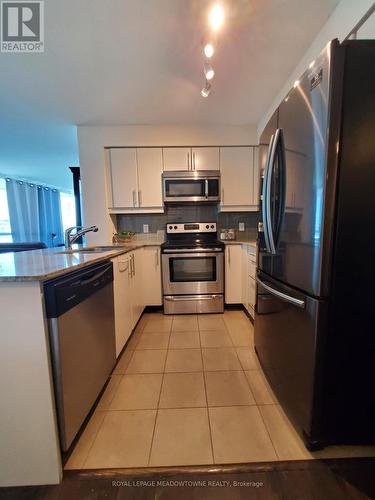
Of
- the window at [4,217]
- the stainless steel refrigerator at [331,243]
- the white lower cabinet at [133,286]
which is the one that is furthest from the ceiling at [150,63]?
the window at [4,217]

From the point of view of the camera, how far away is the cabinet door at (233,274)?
272 cm

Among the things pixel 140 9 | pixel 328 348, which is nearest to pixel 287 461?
pixel 328 348

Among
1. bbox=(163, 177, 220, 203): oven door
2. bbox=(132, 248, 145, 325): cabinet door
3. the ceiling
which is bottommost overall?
bbox=(132, 248, 145, 325): cabinet door

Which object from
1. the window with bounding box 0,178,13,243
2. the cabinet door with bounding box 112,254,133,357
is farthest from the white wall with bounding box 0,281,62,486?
the window with bounding box 0,178,13,243

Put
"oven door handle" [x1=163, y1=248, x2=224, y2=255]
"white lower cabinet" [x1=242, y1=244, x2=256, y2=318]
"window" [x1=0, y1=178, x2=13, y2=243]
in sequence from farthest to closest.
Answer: "window" [x1=0, y1=178, x2=13, y2=243]
"oven door handle" [x1=163, y1=248, x2=224, y2=255]
"white lower cabinet" [x1=242, y1=244, x2=256, y2=318]

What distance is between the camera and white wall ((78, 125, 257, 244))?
2715 millimetres

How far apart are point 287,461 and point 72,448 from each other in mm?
1062

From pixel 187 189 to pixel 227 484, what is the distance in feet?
8.47

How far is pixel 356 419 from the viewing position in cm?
102

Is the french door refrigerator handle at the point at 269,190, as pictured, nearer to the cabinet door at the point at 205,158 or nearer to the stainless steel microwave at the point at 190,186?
the stainless steel microwave at the point at 190,186

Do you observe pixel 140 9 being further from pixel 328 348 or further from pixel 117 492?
pixel 117 492

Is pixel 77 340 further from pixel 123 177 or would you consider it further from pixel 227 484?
pixel 123 177

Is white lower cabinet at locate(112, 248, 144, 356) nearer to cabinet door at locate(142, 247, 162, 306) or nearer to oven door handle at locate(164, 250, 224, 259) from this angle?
cabinet door at locate(142, 247, 162, 306)

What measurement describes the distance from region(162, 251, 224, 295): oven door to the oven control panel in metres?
0.48
